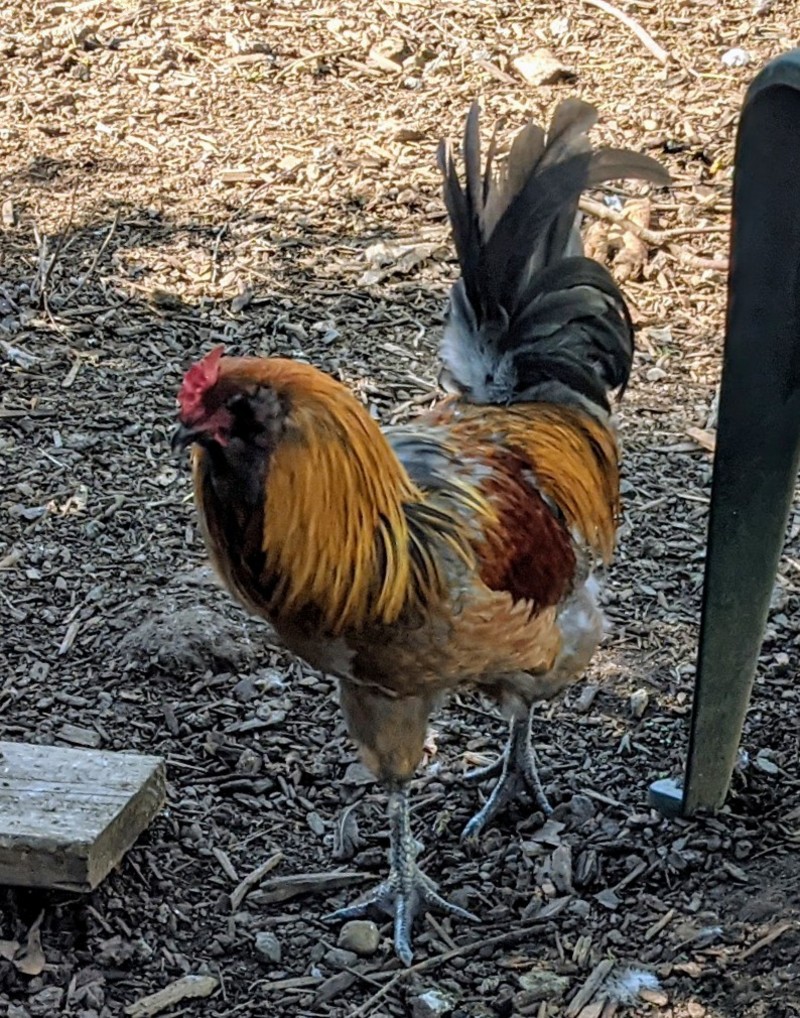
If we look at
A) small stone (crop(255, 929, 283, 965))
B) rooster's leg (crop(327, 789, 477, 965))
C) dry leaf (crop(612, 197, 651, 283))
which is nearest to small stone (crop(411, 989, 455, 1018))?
rooster's leg (crop(327, 789, 477, 965))

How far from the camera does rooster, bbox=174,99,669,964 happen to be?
3.05 meters

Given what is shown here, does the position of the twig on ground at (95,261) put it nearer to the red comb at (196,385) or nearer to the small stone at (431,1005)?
the red comb at (196,385)


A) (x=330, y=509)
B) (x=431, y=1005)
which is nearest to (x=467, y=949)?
(x=431, y=1005)

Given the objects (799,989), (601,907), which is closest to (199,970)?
(601,907)

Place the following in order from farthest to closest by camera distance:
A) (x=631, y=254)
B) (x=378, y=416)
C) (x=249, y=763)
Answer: (x=631, y=254), (x=378, y=416), (x=249, y=763)

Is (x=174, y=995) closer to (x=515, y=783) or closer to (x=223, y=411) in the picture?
(x=515, y=783)

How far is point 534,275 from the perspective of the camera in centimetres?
390

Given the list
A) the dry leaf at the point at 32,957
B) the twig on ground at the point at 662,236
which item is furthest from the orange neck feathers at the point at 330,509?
the twig on ground at the point at 662,236

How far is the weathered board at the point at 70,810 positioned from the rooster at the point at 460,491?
63 cm

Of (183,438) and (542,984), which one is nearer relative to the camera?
(183,438)

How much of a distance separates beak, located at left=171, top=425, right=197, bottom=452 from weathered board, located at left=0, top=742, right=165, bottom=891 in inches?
46.9

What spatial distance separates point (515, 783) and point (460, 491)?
3.61 ft

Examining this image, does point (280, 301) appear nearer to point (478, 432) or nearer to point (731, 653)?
point (478, 432)

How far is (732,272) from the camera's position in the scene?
295 centimetres
